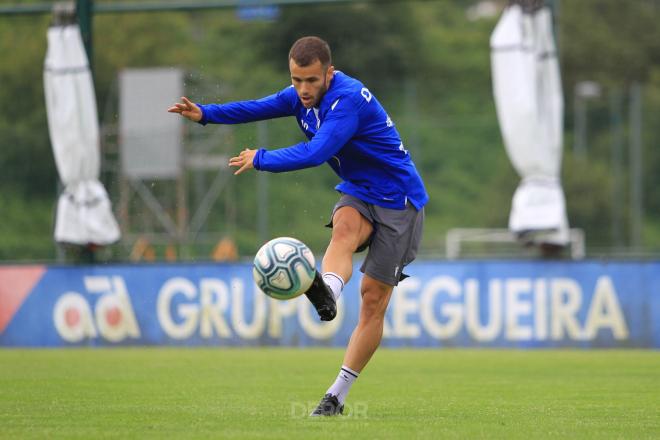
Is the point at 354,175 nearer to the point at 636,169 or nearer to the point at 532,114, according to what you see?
Result: the point at 532,114

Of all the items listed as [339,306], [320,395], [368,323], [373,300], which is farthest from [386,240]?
[339,306]

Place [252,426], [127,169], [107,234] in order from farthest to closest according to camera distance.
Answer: [127,169] → [107,234] → [252,426]

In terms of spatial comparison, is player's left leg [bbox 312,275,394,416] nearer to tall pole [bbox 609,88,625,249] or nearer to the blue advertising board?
the blue advertising board

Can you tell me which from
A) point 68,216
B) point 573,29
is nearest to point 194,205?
point 68,216

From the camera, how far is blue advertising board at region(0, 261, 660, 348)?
15.8 metres

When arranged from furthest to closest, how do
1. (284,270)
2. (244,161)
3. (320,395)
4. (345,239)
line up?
(320,395), (345,239), (244,161), (284,270)

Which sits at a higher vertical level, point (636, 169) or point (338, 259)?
point (636, 169)

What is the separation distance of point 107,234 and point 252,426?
37.1ft

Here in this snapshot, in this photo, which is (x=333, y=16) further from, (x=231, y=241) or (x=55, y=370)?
(x=55, y=370)

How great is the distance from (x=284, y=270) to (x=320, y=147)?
0.76m

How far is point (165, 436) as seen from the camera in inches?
267

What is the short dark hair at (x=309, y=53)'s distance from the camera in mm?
7598

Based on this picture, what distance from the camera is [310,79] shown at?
7648mm

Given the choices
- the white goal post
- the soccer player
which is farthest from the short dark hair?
the white goal post
